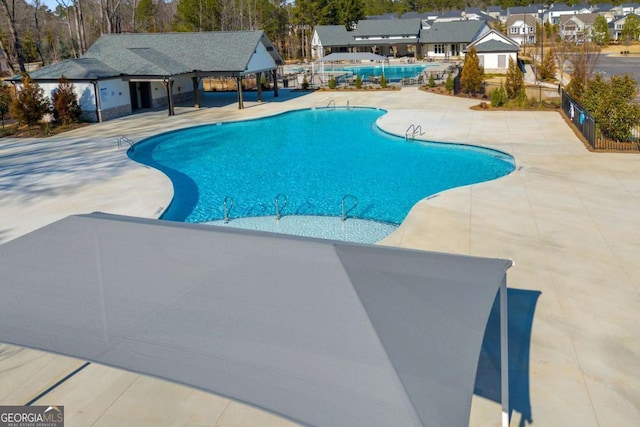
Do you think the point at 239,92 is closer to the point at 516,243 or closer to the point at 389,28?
the point at 516,243

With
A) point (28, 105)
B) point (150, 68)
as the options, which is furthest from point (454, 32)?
point (28, 105)

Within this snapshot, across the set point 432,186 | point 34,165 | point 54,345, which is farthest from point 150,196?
point 54,345

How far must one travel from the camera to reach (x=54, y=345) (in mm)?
5383

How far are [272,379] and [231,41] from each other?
32867 millimetres

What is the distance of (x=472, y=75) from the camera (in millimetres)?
33906

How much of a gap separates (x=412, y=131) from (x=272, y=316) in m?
19.9

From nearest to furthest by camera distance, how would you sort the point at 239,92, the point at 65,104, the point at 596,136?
the point at 596,136 → the point at 65,104 → the point at 239,92

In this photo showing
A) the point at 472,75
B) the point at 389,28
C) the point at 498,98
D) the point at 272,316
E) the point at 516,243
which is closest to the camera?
the point at 272,316

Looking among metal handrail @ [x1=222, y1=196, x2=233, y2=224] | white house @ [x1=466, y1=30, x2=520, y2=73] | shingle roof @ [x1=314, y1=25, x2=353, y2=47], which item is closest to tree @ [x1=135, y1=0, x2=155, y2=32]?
shingle roof @ [x1=314, y1=25, x2=353, y2=47]

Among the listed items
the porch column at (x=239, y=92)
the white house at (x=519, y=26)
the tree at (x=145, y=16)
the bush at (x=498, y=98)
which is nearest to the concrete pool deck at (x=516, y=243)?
the bush at (x=498, y=98)

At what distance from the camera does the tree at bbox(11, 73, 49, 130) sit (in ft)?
86.2

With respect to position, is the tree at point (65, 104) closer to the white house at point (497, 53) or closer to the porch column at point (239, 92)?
the porch column at point (239, 92)

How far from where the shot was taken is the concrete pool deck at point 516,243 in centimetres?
696

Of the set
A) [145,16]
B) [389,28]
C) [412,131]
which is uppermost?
[145,16]
